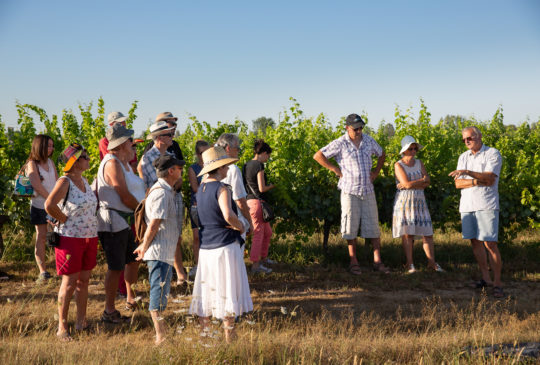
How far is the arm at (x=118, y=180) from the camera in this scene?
442 centimetres

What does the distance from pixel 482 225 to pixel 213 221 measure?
376 cm

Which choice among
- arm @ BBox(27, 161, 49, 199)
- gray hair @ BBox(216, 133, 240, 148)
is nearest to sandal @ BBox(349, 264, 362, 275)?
gray hair @ BBox(216, 133, 240, 148)

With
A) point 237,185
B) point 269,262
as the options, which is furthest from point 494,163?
point 269,262

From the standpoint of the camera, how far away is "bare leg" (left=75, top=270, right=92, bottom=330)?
14.2 ft

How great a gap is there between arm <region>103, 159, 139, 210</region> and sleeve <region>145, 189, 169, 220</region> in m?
0.63

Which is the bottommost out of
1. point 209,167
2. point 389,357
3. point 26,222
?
point 389,357

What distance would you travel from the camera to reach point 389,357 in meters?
3.63

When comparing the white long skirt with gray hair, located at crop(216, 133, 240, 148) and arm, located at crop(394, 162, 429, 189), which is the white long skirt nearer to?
gray hair, located at crop(216, 133, 240, 148)

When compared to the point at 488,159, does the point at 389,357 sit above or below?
below

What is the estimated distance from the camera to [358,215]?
6.76 metres

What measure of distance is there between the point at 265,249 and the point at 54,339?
337cm

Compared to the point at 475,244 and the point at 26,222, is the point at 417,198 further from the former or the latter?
the point at 26,222

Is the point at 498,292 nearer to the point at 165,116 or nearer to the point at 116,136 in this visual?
the point at 165,116

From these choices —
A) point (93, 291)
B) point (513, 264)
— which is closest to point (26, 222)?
point (93, 291)
